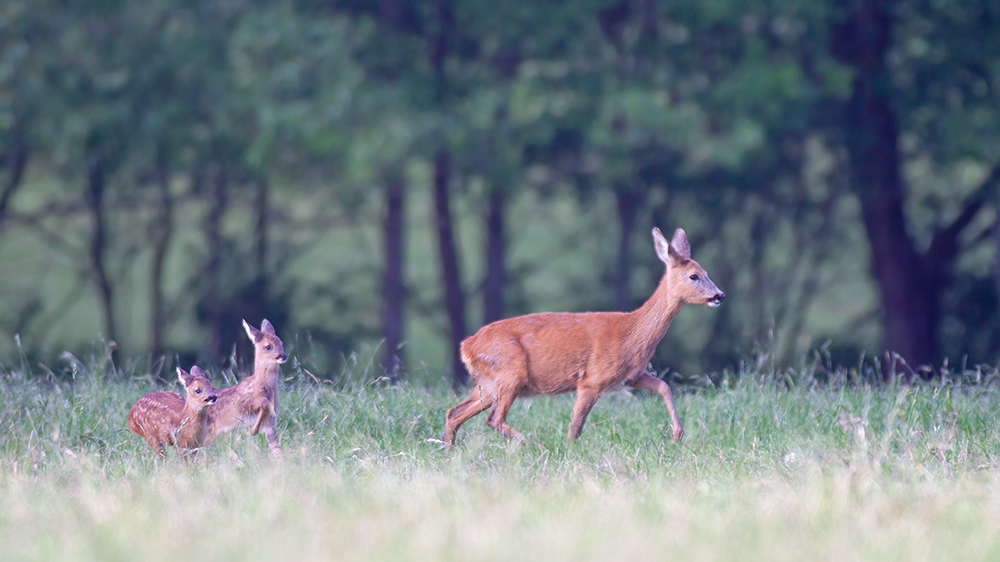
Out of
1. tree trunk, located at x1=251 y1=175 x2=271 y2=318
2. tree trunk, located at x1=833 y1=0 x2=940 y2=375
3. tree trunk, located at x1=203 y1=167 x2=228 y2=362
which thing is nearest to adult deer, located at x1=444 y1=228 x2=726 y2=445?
tree trunk, located at x1=833 y1=0 x2=940 y2=375

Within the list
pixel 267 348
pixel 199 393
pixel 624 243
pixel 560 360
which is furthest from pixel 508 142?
pixel 199 393

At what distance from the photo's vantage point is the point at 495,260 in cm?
1462

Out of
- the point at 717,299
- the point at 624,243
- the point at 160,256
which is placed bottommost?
the point at 160,256

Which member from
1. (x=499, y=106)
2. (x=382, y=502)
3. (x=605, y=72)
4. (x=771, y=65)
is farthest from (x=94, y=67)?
(x=382, y=502)

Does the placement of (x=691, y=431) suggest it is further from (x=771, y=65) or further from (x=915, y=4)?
(x=915, y=4)

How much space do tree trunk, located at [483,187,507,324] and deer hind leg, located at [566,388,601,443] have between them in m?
7.45

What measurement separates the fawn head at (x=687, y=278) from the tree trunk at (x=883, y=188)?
690 centimetres

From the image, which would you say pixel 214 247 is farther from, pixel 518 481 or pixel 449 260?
pixel 518 481

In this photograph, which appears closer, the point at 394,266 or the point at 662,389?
the point at 662,389

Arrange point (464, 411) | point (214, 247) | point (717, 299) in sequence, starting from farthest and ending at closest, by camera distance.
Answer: point (214, 247), point (717, 299), point (464, 411)

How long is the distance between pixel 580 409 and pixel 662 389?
1.68 ft

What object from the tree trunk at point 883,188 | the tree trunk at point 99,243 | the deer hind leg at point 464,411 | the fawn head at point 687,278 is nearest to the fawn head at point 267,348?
the deer hind leg at point 464,411

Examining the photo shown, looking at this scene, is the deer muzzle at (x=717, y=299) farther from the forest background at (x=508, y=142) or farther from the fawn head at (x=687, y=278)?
the forest background at (x=508, y=142)

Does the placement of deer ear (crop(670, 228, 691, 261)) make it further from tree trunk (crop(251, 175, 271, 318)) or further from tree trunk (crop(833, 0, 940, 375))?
tree trunk (crop(251, 175, 271, 318))
